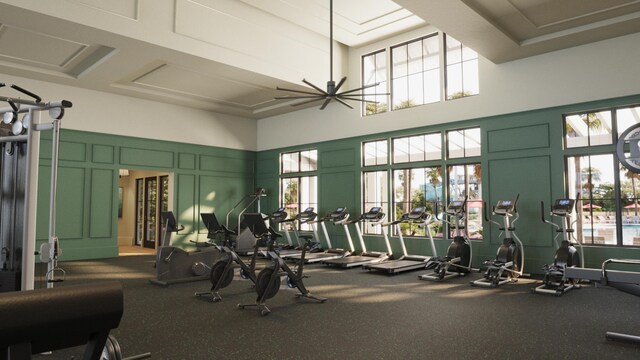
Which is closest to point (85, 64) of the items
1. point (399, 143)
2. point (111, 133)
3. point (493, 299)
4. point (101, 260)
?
point (111, 133)

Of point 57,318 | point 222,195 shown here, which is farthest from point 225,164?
point 57,318

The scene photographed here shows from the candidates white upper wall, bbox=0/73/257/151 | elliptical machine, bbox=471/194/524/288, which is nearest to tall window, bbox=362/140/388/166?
elliptical machine, bbox=471/194/524/288

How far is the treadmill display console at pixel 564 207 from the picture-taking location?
20.6 feet

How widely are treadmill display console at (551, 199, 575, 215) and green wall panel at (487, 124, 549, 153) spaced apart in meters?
1.37

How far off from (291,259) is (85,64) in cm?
600

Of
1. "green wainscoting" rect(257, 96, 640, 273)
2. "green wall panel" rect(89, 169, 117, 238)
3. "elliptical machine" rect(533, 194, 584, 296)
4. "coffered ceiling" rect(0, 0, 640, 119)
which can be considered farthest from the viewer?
"green wall panel" rect(89, 169, 117, 238)

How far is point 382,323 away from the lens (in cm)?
435

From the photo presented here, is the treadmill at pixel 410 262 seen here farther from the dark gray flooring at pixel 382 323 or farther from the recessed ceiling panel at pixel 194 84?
the recessed ceiling panel at pixel 194 84

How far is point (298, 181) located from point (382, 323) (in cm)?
777

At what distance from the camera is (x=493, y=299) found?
5.45 meters

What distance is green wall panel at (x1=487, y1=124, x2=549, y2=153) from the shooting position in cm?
741

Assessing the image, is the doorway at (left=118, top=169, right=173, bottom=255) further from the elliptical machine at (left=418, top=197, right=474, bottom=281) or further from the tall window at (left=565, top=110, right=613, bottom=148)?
the tall window at (left=565, top=110, right=613, bottom=148)

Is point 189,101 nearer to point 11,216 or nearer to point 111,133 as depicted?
point 111,133

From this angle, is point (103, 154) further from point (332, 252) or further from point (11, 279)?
point (11, 279)
